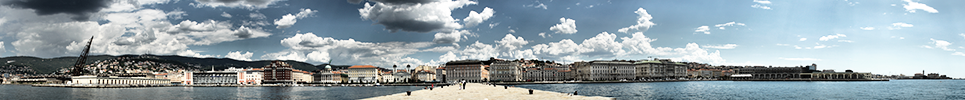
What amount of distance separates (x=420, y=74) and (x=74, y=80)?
293ft

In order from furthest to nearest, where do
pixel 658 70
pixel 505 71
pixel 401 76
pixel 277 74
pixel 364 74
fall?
pixel 658 70 → pixel 277 74 → pixel 364 74 → pixel 401 76 → pixel 505 71

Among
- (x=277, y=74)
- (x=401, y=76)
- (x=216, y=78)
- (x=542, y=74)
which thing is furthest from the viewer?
(x=277, y=74)

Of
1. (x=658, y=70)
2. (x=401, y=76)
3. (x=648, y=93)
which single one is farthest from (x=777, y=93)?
(x=658, y=70)

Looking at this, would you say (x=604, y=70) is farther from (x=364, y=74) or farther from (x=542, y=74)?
(x=364, y=74)

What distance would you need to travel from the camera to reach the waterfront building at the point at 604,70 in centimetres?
17062

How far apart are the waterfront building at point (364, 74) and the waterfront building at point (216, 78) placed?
3185 centimetres

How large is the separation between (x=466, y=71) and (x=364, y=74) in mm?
33137

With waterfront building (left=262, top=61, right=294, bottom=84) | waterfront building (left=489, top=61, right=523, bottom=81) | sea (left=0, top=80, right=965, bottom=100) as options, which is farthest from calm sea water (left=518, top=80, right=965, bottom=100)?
waterfront building (left=262, top=61, right=294, bottom=84)

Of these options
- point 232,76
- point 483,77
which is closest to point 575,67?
point 483,77

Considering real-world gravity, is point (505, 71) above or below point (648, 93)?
above

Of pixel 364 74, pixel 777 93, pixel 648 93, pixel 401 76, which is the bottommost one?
pixel 777 93

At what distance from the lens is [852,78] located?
188750 mm

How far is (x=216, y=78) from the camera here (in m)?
165

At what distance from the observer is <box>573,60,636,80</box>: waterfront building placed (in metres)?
171
